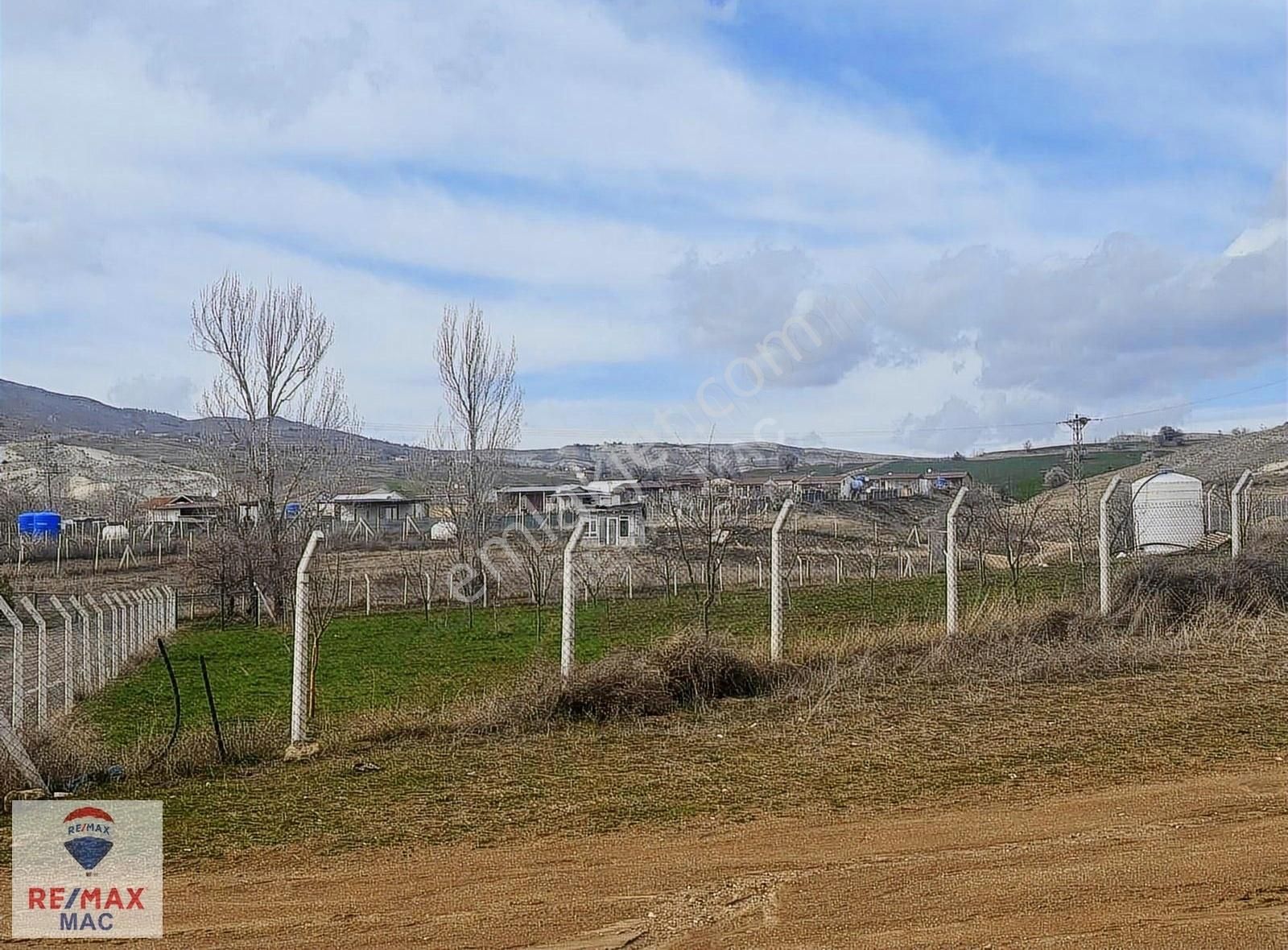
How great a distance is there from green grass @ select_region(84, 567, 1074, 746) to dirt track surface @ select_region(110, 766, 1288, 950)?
5119 millimetres

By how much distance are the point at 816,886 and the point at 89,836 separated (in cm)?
405

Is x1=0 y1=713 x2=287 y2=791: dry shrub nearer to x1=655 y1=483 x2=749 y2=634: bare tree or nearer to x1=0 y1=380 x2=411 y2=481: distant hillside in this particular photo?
x1=655 y1=483 x2=749 y2=634: bare tree

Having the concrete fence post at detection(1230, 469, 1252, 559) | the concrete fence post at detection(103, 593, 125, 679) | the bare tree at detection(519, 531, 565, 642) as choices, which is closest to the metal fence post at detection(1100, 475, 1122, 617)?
the concrete fence post at detection(1230, 469, 1252, 559)

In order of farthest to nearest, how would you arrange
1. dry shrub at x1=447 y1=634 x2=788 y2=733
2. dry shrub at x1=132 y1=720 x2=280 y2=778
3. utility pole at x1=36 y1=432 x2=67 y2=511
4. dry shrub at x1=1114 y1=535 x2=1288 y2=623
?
utility pole at x1=36 y1=432 x2=67 y2=511 < dry shrub at x1=1114 y1=535 x2=1288 y2=623 < dry shrub at x1=447 y1=634 x2=788 y2=733 < dry shrub at x1=132 y1=720 x2=280 y2=778

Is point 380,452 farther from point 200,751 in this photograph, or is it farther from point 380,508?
point 200,751

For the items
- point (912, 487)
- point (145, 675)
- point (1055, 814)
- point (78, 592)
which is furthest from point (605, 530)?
point (1055, 814)

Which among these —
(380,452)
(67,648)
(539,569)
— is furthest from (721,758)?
(380,452)

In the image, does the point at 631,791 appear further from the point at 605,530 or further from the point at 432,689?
the point at 605,530

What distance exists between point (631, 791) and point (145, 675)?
1139cm

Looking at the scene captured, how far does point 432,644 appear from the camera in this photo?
19047 mm

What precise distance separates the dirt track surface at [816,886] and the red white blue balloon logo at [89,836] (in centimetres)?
69

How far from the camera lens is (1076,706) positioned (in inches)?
364

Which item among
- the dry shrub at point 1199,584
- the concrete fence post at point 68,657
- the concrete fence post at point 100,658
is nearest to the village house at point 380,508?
the concrete fence post at point 100,658

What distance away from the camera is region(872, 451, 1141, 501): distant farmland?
5478 centimetres
